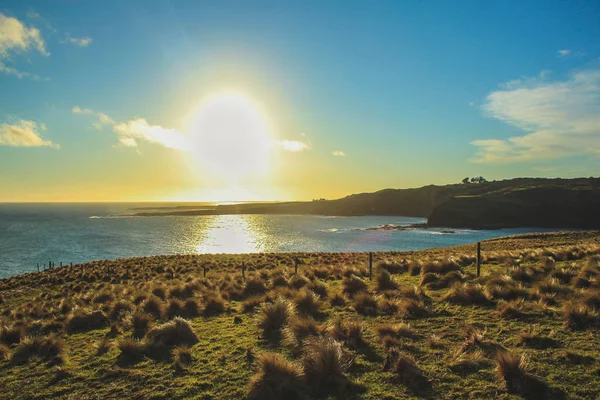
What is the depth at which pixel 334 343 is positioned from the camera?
6.46 metres

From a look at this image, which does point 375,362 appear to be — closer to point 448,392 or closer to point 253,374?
point 448,392

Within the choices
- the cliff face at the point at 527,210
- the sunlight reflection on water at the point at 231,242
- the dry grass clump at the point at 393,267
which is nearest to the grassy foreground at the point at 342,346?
the dry grass clump at the point at 393,267

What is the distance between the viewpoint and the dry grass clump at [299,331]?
7683mm

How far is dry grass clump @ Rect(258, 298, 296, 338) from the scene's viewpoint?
29.3 ft

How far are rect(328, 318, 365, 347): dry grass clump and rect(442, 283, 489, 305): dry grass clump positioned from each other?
3.91 m

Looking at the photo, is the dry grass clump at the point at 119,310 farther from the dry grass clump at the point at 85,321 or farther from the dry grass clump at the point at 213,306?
the dry grass clump at the point at 213,306

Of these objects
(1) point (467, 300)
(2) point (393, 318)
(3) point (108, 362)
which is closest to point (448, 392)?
(2) point (393, 318)

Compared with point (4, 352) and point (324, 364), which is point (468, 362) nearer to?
point (324, 364)

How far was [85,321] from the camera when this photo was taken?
11562 mm

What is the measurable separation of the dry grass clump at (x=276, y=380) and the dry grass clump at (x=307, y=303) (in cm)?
435

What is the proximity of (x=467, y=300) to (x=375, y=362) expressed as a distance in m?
5.01

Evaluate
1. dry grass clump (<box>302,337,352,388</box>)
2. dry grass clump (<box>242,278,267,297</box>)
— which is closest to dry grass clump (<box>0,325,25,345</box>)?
dry grass clump (<box>242,278,267,297</box>)

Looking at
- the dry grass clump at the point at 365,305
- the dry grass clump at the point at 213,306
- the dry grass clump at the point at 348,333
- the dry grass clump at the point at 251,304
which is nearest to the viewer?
the dry grass clump at the point at 348,333

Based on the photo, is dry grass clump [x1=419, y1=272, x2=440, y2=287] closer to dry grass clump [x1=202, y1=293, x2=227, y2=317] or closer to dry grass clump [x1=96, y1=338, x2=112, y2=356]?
dry grass clump [x1=202, y1=293, x2=227, y2=317]
